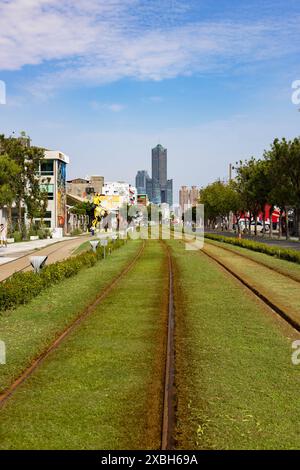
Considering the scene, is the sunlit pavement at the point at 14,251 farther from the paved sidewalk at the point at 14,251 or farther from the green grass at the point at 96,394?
the green grass at the point at 96,394

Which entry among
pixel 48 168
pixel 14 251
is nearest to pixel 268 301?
pixel 14 251

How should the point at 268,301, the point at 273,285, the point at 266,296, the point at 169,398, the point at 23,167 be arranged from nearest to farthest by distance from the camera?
the point at 169,398, the point at 268,301, the point at 266,296, the point at 273,285, the point at 23,167

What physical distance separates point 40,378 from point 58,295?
413 inches

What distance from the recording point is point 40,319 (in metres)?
15.4

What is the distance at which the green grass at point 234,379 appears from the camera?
718 cm

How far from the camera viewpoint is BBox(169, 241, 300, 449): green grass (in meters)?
7.18

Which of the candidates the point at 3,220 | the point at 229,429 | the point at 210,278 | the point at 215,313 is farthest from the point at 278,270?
the point at 3,220

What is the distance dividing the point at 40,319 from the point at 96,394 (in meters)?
6.98

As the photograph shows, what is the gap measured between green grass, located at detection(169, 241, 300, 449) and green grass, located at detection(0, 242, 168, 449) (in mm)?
572

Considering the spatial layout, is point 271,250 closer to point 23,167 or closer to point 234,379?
point 234,379

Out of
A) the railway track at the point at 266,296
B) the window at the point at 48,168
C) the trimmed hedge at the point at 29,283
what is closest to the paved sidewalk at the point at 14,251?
the trimmed hedge at the point at 29,283

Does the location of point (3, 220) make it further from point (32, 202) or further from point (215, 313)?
point (215, 313)

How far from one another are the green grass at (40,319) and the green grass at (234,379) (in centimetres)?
330

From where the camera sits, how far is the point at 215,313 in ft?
52.1
